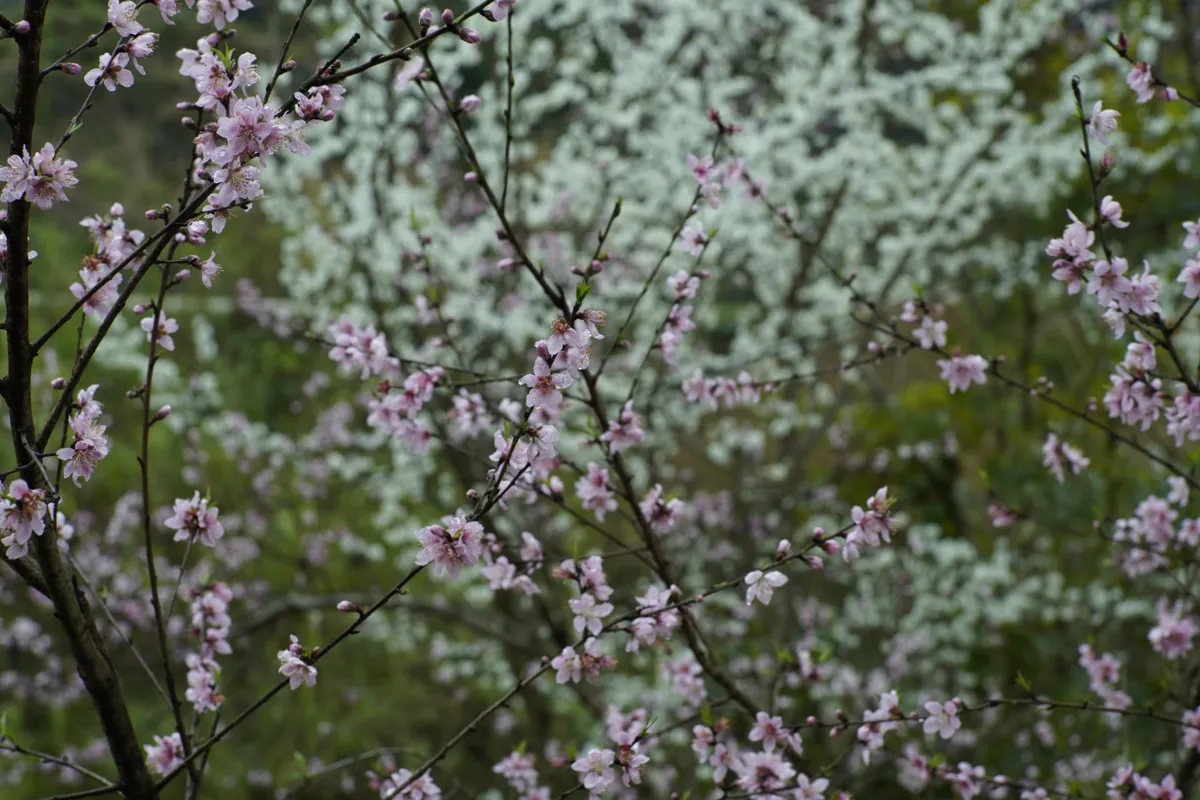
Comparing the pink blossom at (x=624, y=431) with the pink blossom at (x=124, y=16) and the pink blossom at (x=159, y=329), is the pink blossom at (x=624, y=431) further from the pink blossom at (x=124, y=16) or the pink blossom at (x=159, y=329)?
the pink blossom at (x=124, y=16)

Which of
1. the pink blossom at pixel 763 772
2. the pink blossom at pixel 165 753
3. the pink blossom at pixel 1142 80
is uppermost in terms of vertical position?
the pink blossom at pixel 1142 80

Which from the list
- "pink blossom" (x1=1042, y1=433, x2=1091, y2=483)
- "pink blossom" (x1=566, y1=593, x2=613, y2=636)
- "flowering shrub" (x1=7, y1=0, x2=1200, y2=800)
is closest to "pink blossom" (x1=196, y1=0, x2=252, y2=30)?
"pink blossom" (x1=566, y1=593, x2=613, y2=636)

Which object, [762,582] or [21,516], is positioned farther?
[762,582]

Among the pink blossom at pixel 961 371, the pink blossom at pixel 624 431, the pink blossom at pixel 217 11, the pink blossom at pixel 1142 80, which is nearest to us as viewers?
the pink blossom at pixel 217 11

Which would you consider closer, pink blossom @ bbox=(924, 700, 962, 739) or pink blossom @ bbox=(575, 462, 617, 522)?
pink blossom @ bbox=(924, 700, 962, 739)

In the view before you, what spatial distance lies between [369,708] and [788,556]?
4.65 meters

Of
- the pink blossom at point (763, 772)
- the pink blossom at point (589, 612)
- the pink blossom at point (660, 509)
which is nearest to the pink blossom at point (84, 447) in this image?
the pink blossom at point (589, 612)

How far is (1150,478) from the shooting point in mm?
3404

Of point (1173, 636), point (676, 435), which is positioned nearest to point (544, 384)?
point (1173, 636)

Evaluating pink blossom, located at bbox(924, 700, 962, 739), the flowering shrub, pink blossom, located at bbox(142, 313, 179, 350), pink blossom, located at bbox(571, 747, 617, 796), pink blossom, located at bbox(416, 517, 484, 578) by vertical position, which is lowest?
pink blossom, located at bbox(571, 747, 617, 796)

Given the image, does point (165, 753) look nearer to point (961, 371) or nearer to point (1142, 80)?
point (961, 371)

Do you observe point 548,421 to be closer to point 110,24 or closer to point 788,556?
point 788,556

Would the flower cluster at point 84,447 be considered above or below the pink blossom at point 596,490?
below

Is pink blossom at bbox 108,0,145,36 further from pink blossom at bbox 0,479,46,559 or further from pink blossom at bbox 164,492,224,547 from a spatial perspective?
pink blossom at bbox 164,492,224,547
